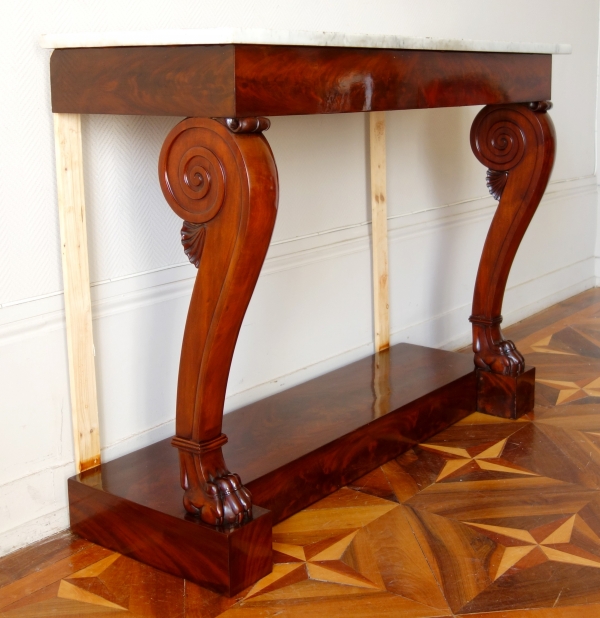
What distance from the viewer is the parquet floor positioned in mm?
1615

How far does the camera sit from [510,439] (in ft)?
7.96

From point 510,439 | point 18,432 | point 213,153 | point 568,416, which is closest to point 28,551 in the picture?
point 18,432

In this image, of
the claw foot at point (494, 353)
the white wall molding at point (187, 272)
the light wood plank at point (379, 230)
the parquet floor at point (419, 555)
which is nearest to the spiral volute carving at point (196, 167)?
the white wall molding at point (187, 272)

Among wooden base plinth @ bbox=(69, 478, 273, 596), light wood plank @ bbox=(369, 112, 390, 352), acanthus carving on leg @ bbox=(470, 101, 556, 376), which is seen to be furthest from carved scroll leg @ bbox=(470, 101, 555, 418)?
wooden base plinth @ bbox=(69, 478, 273, 596)

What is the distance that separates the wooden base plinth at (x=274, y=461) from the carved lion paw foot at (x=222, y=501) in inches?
0.9

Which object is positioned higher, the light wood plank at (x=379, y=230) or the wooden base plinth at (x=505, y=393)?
the light wood plank at (x=379, y=230)

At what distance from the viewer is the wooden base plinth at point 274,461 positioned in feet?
5.51

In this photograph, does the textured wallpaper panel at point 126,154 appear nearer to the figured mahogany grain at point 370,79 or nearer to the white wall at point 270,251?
the white wall at point 270,251

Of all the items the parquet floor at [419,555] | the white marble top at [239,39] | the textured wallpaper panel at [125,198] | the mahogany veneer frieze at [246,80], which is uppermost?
the white marble top at [239,39]

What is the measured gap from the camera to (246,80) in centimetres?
146

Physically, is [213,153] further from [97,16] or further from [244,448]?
[244,448]

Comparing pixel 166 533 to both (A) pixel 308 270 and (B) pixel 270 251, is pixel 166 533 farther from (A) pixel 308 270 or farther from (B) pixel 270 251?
(A) pixel 308 270

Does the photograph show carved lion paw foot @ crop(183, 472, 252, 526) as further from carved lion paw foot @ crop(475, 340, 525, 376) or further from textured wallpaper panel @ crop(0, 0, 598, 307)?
carved lion paw foot @ crop(475, 340, 525, 376)

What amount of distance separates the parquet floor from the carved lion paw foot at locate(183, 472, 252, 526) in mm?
150
